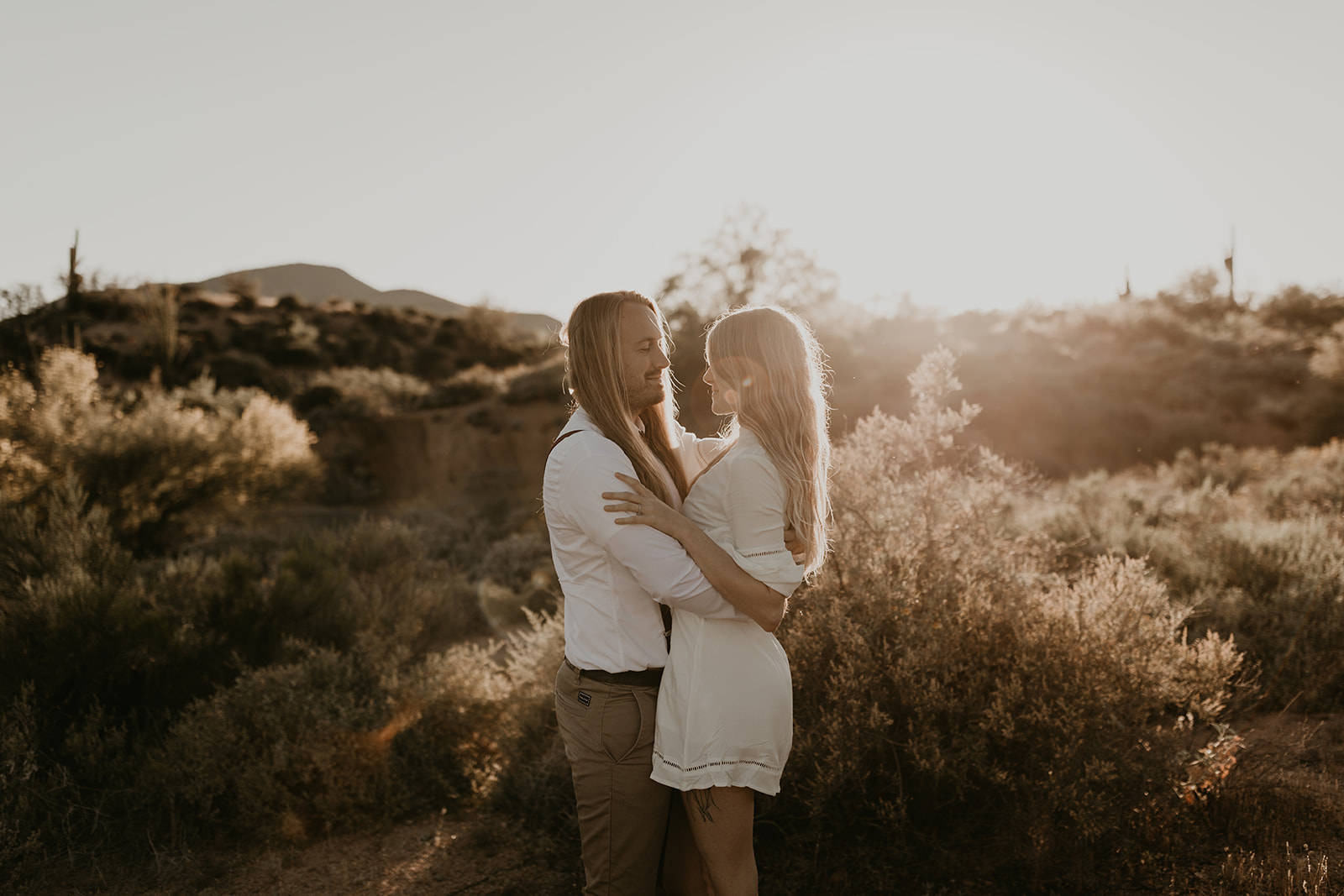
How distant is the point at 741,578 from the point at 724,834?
0.67 meters

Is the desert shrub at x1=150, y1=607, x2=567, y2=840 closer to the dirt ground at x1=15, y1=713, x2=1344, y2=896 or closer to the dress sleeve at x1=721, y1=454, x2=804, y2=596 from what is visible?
the dirt ground at x1=15, y1=713, x2=1344, y2=896

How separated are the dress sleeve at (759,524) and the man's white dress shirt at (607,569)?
5.1 inches

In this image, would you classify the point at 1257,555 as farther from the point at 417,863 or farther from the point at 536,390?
the point at 536,390

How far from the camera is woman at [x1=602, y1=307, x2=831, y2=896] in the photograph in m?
1.84

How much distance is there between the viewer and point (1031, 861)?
2.99m

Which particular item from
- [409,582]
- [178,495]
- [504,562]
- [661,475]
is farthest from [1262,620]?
[178,495]

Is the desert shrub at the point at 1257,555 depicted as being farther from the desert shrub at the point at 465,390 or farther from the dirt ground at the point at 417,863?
the desert shrub at the point at 465,390

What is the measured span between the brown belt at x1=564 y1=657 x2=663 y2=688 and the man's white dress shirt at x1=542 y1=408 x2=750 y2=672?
1.0 inches

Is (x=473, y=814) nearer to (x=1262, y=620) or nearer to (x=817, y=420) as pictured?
(x=817, y=420)

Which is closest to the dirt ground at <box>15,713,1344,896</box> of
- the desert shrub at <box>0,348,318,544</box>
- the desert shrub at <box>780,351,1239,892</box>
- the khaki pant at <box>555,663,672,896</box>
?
the desert shrub at <box>780,351,1239,892</box>

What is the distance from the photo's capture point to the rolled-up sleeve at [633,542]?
1.79 meters

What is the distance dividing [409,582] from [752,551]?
21.2 ft

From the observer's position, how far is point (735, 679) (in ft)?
6.18

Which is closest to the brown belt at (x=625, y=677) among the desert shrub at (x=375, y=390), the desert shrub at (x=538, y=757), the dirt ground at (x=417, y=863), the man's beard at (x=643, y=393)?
the man's beard at (x=643, y=393)
